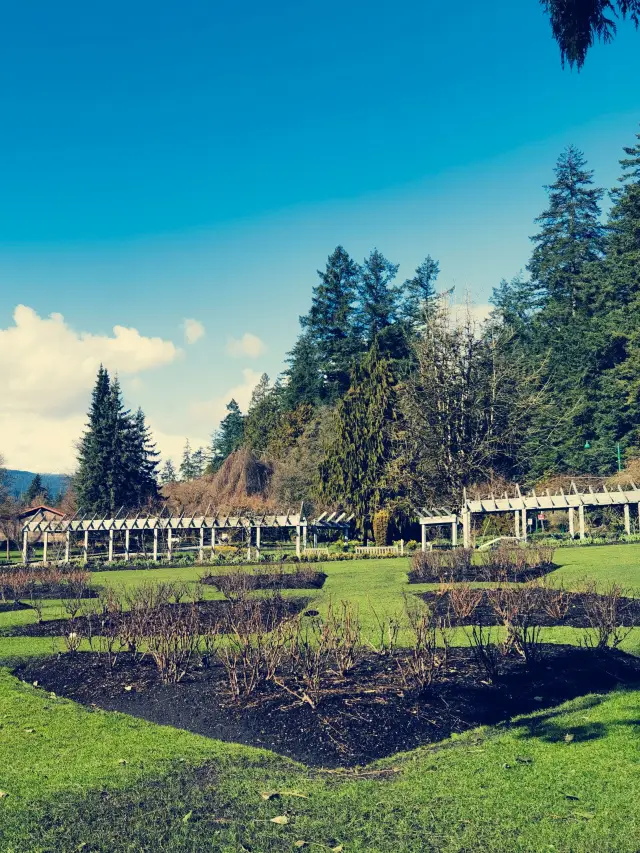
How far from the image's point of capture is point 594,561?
19.2 metres

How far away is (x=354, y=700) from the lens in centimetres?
765

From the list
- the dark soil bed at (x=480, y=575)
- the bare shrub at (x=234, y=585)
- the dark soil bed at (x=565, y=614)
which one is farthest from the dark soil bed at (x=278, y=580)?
the dark soil bed at (x=565, y=614)

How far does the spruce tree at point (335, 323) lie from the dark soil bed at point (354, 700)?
4698cm

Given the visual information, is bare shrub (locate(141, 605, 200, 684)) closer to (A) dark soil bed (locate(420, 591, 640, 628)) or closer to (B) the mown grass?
(B) the mown grass

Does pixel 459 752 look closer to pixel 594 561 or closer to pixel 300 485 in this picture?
pixel 594 561

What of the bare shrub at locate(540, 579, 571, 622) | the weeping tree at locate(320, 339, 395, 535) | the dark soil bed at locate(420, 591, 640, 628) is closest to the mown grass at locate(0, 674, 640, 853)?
the dark soil bed at locate(420, 591, 640, 628)

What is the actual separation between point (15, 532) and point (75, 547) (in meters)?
3.41

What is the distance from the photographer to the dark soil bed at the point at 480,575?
57.1 ft

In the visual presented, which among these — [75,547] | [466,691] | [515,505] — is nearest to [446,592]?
[466,691]

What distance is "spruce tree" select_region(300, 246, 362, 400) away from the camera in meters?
56.1

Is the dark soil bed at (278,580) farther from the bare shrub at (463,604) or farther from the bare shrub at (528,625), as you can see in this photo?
the bare shrub at (528,625)

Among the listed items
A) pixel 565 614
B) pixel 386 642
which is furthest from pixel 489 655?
pixel 565 614

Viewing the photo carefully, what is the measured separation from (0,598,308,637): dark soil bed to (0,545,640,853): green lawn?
180 inches

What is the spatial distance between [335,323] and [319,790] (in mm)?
53013
